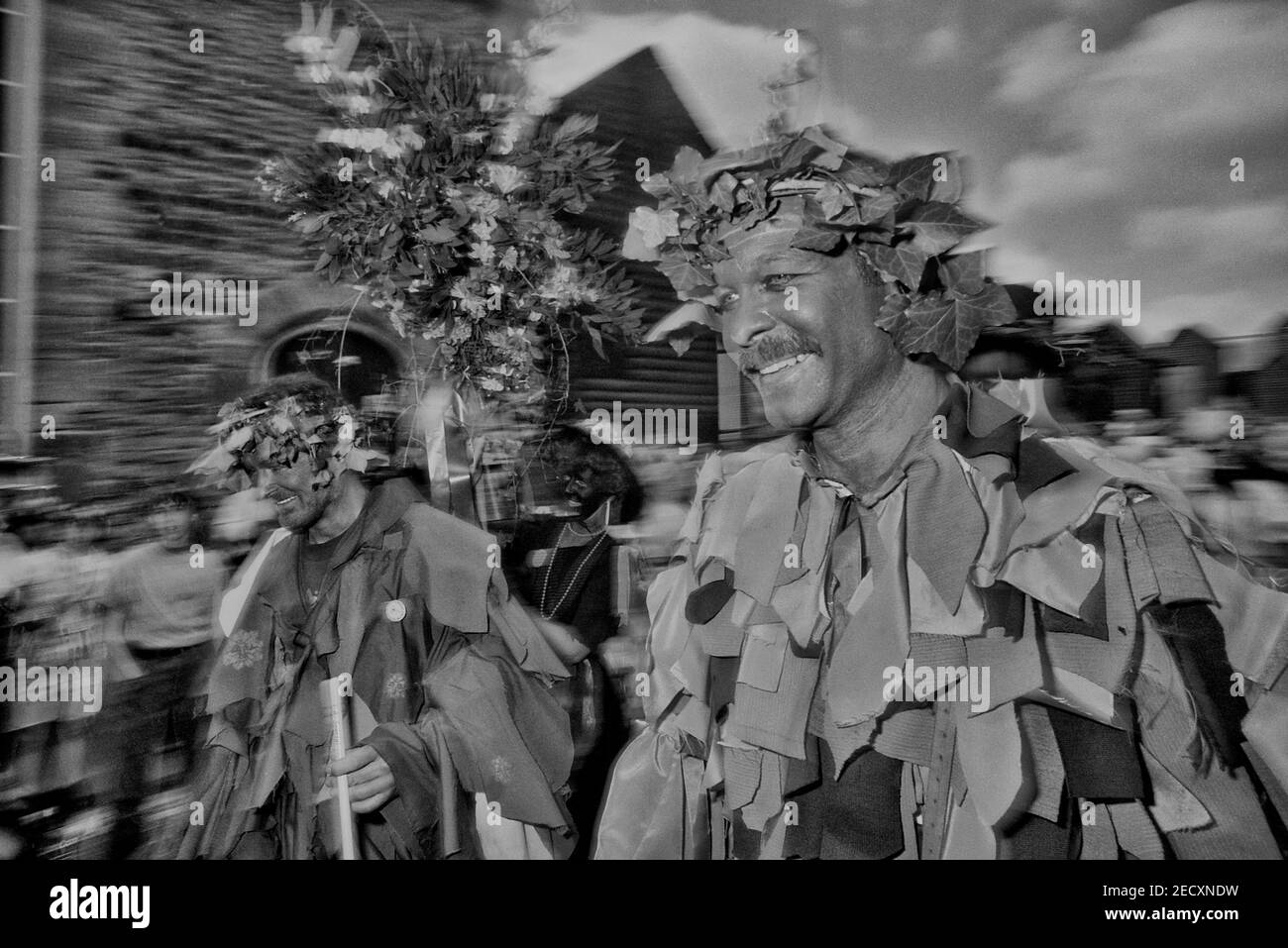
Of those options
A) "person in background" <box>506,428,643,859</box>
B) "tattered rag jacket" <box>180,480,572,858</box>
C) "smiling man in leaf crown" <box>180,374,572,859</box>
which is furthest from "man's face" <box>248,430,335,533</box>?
"person in background" <box>506,428,643,859</box>

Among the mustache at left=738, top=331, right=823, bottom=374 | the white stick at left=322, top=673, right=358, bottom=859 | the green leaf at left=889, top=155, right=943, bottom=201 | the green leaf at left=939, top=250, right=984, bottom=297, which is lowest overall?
the white stick at left=322, top=673, right=358, bottom=859

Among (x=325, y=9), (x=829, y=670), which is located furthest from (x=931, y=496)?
(x=325, y=9)

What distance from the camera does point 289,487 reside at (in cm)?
229

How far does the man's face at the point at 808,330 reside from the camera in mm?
2129

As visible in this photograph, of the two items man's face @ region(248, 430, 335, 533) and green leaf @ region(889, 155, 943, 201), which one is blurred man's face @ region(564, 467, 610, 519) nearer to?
man's face @ region(248, 430, 335, 533)

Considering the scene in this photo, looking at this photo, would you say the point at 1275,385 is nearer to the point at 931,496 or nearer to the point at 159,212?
the point at 931,496

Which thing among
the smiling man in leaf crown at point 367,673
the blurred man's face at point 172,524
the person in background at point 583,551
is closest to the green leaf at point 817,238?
the person in background at point 583,551

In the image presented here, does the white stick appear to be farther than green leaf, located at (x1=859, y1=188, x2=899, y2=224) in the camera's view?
Yes

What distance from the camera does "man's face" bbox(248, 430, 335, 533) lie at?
2283 mm

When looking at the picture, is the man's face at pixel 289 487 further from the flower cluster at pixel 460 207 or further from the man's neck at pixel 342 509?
the flower cluster at pixel 460 207

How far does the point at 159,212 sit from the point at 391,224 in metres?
0.51

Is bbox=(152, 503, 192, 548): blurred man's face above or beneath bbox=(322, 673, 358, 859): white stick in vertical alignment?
above

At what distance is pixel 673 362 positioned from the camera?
7.45ft

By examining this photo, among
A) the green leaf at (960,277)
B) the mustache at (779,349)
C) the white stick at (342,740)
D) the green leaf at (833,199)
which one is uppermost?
the green leaf at (833,199)
